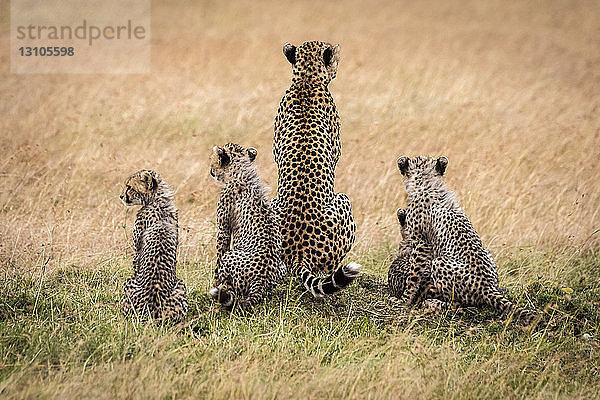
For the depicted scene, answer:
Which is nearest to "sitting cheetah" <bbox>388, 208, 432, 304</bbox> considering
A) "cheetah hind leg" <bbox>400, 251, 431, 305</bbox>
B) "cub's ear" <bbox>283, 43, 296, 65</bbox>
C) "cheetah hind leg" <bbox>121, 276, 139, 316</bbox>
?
"cheetah hind leg" <bbox>400, 251, 431, 305</bbox>

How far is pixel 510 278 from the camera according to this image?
6.21 meters

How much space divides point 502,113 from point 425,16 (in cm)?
664

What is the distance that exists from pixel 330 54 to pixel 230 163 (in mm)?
1330

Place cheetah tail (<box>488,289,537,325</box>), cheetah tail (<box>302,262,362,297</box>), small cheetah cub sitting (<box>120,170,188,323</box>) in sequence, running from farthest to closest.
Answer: cheetah tail (<box>488,289,537,325</box>) < small cheetah cub sitting (<box>120,170,188,323</box>) < cheetah tail (<box>302,262,362,297</box>)

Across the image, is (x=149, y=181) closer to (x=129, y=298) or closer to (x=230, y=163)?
(x=230, y=163)

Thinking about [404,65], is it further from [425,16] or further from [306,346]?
[306,346]

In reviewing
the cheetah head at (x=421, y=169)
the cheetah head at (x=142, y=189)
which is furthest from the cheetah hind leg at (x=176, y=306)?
the cheetah head at (x=421, y=169)

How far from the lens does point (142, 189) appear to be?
202 inches

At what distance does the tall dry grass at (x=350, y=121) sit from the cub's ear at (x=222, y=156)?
46.0 inches

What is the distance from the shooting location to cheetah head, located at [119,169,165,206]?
5.13 m

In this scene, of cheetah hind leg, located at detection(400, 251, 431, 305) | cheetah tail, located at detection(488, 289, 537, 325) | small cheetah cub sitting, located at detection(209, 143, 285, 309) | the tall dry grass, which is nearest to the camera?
cheetah tail, located at detection(488, 289, 537, 325)

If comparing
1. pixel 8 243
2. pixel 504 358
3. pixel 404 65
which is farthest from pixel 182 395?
pixel 404 65

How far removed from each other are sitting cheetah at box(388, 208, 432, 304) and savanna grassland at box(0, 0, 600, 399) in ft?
0.47

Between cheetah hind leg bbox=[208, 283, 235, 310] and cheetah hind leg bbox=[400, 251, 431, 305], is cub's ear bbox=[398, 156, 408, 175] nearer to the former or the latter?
cheetah hind leg bbox=[400, 251, 431, 305]
